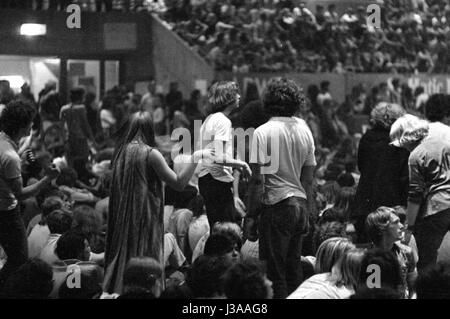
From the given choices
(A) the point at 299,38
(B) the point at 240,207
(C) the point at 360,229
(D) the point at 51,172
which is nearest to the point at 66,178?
(B) the point at 240,207

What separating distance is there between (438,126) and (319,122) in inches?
563

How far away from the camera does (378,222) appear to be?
7754mm

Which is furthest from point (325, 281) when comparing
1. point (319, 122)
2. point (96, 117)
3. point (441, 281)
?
point (319, 122)

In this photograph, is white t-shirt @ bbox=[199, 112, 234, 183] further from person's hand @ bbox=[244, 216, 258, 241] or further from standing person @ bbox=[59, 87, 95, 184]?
standing person @ bbox=[59, 87, 95, 184]

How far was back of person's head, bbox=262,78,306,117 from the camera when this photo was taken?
788cm

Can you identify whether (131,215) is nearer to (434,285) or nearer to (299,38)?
(434,285)

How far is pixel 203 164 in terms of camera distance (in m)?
8.72

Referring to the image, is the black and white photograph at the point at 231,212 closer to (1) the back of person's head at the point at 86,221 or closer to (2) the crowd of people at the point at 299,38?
(1) the back of person's head at the point at 86,221

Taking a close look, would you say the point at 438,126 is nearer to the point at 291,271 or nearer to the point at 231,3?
the point at 291,271

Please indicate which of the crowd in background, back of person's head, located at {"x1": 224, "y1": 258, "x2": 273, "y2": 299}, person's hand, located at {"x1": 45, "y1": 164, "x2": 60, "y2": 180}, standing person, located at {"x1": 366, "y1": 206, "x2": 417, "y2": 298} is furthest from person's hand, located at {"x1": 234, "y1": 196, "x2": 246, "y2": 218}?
the crowd in background

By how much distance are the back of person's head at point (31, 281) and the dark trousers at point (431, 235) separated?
278cm

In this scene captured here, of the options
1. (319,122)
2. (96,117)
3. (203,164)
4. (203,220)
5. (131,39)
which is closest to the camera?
(203,164)

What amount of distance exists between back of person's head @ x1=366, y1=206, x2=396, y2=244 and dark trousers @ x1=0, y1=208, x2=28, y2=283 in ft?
8.09

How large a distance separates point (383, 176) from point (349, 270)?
2115 millimetres
